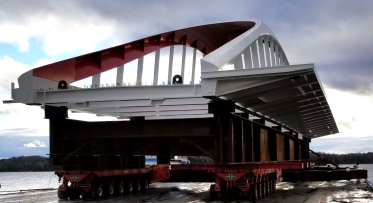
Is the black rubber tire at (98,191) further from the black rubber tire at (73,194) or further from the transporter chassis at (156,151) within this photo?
the black rubber tire at (73,194)

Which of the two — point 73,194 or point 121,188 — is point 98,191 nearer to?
point 73,194

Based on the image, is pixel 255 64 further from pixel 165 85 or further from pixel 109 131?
pixel 109 131

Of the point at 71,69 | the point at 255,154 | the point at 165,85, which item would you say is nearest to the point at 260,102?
the point at 255,154

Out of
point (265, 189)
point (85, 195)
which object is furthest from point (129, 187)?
point (265, 189)

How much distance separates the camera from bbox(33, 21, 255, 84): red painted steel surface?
23.9 m

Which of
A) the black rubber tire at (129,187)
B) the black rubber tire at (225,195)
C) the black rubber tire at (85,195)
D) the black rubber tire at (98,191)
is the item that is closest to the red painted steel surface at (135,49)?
the black rubber tire at (98,191)

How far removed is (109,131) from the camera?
24.1 m

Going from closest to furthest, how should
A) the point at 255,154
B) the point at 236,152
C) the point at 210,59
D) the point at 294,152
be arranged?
the point at 210,59
the point at 236,152
the point at 255,154
the point at 294,152

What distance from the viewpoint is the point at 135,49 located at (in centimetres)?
2644

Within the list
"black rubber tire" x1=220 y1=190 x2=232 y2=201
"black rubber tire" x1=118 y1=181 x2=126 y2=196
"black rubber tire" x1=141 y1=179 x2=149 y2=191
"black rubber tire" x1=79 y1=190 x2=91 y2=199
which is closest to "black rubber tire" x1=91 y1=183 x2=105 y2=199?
"black rubber tire" x1=79 y1=190 x2=91 y2=199

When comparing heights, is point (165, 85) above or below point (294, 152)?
above

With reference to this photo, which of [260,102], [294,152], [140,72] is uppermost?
[140,72]

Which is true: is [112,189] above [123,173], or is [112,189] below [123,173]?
below

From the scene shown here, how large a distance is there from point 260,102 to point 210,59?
5.67m
